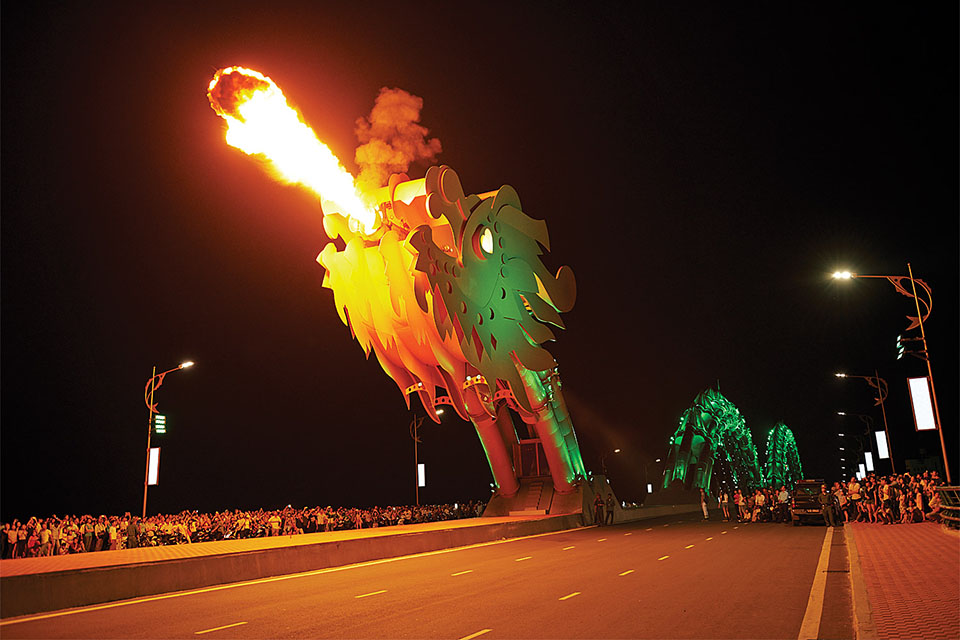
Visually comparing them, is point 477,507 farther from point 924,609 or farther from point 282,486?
point 924,609

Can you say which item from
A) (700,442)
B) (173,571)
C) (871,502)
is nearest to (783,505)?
(871,502)

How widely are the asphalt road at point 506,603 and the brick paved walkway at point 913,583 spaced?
1.85 feet

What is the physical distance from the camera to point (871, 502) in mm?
32719

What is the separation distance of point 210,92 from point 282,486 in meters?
36.5

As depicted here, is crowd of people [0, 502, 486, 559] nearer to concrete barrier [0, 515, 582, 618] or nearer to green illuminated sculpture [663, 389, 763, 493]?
concrete barrier [0, 515, 582, 618]

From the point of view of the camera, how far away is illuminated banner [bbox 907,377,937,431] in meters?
26.7

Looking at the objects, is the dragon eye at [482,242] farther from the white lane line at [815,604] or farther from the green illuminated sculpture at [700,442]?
the green illuminated sculpture at [700,442]

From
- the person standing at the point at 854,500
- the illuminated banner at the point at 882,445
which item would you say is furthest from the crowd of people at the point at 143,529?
the illuminated banner at the point at 882,445

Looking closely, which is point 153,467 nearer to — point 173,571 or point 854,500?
point 173,571

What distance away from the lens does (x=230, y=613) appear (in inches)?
482

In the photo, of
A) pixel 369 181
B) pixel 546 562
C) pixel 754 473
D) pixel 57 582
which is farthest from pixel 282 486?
pixel 754 473

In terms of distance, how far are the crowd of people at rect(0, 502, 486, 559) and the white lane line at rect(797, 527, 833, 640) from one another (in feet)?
69.7

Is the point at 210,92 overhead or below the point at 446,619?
overhead

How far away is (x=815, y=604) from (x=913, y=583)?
2279 millimetres
